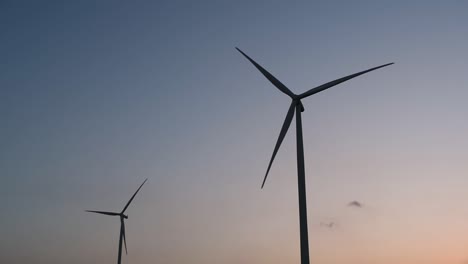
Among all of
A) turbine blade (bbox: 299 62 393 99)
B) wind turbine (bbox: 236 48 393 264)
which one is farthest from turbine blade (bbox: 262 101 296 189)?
turbine blade (bbox: 299 62 393 99)

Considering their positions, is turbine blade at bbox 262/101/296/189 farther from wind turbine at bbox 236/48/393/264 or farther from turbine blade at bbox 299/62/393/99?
turbine blade at bbox 299/62/393/99

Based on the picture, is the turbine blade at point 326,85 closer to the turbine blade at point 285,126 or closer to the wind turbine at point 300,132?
the wind turbine at point 300,132

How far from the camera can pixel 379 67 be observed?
5338cm

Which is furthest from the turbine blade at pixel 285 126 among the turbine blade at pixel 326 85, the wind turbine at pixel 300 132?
the turbine blade at pixel 326 85

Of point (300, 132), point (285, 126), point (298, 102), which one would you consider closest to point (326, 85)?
point (298, 102)

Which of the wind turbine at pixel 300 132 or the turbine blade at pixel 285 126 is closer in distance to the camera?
the wind turbine at pixel 300 132

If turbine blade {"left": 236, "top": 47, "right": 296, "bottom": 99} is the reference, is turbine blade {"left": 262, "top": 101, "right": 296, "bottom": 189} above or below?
below

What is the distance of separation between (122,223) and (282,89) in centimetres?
6186

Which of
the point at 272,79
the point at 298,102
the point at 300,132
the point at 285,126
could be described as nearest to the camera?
the point at 300,132

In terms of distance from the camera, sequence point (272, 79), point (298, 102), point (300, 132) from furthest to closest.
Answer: point (272, 79)
point (298, 102)
point (300, 132)

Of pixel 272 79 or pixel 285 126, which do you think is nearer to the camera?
pixel 285 126

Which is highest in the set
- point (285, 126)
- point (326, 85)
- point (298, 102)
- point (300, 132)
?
point (326, 85)

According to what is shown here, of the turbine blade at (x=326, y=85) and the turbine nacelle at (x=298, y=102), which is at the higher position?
the turbine blade at (x=326, y=85)

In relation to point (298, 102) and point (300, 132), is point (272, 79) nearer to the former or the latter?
point (298, 102)
